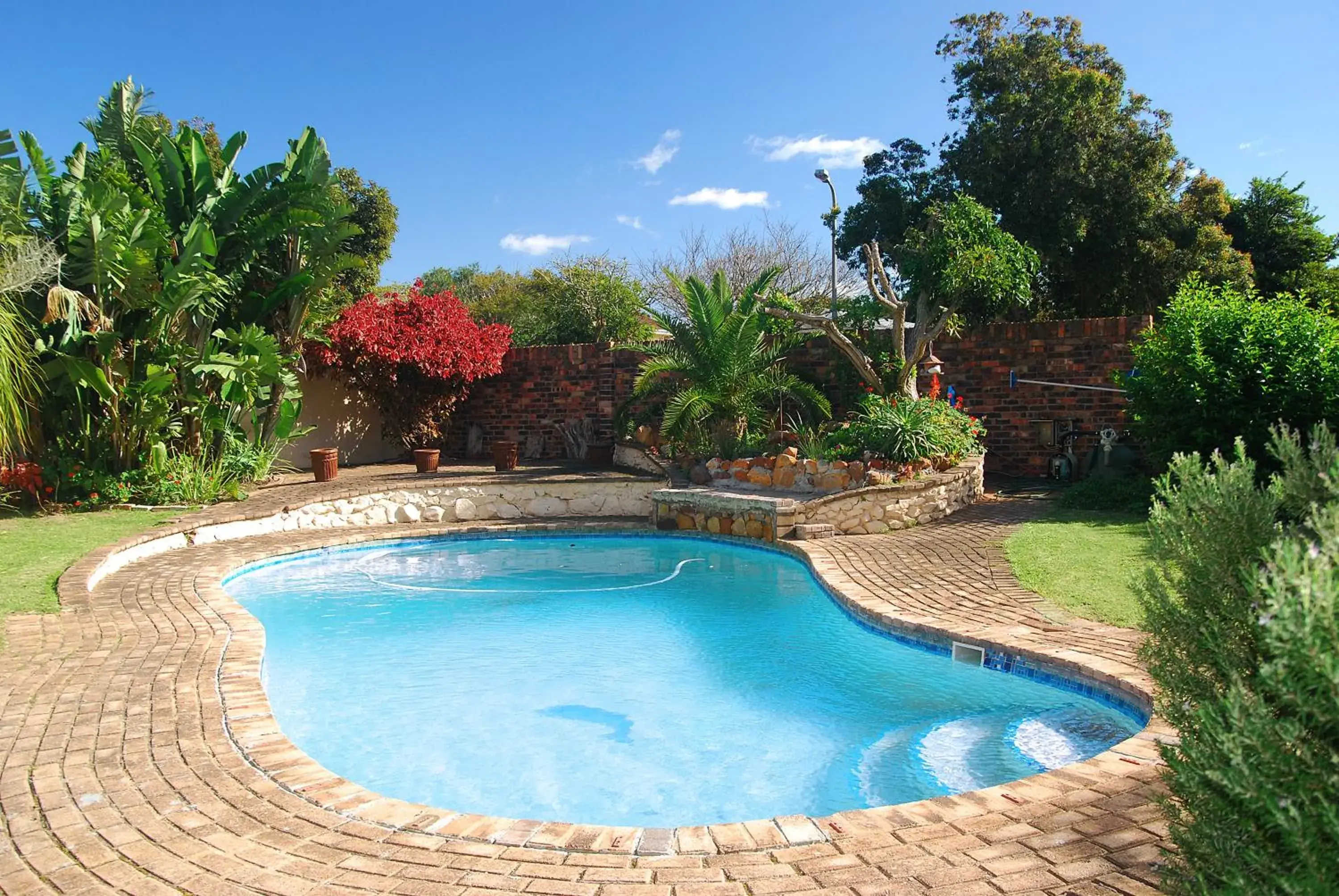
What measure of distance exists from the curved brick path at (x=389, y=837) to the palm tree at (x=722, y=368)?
8.61 m

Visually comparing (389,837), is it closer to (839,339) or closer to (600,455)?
(839,339)

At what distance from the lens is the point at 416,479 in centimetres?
1350

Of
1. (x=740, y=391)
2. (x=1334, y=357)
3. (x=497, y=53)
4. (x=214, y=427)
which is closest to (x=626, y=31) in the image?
(x=497, y=53)

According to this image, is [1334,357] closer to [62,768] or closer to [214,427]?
[62,768]

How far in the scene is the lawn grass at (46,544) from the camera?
6762 mm

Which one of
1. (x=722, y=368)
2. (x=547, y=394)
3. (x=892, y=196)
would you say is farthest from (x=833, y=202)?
(x=547, y=394)

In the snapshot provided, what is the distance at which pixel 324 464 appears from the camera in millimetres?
13914

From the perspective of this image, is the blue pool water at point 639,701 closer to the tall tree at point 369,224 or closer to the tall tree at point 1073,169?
the tall tree at point 1073,169

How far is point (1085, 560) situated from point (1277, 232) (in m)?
17.4

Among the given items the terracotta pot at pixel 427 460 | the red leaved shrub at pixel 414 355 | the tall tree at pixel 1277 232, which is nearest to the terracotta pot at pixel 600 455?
the terracotta pot at pixel 427 460

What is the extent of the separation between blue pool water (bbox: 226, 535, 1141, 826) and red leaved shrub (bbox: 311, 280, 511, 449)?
22.2ft

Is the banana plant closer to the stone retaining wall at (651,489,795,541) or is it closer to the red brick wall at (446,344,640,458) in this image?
the red brick wall at (446,344,640,458)

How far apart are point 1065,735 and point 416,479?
424 inches

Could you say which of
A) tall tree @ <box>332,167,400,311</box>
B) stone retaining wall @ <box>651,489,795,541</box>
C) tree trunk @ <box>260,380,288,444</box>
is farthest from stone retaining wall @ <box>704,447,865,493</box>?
tall tree @ <box>332,167,400,311</box>
